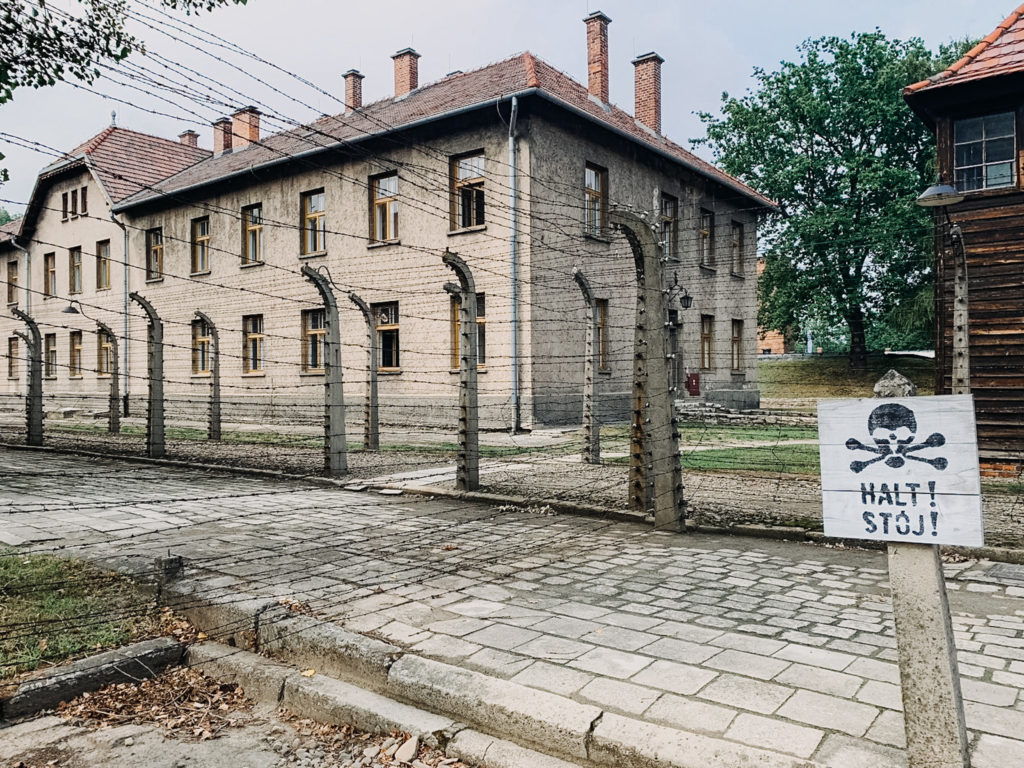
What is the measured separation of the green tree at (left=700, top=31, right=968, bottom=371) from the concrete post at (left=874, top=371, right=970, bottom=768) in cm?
3099

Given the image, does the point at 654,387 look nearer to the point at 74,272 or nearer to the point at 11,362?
the point at 74,272

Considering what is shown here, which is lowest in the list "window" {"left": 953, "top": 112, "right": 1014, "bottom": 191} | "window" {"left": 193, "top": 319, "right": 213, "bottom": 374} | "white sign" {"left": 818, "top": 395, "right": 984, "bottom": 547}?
"white sign" {"left": 818, "top": 395, "right": 984, "bottom": 547}

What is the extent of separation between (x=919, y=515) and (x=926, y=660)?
19.5 inches

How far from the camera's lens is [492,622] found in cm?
428

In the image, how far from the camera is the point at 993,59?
13367mm

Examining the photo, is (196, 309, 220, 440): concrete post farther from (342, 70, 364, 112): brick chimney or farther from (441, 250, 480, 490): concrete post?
(342, 70, 364, 112): brick chimney

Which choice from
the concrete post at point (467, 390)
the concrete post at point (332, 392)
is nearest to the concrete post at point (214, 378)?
the concrete post at point (332, 392)

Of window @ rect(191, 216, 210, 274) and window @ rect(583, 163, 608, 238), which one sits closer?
window @ rect(583, 163, 608, 238)

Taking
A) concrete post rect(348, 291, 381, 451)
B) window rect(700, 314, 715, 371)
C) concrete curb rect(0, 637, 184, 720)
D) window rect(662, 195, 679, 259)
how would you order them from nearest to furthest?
concrete curb rect(0, 637, 184, 720)
concrete post rect(348, 291, 381, 451)
window rect(662, 195, 679, 259)
window rect(700, 314, 715, 371)

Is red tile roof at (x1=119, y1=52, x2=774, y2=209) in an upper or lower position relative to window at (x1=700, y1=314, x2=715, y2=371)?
upper

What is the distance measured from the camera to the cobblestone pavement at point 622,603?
3092 millimetres

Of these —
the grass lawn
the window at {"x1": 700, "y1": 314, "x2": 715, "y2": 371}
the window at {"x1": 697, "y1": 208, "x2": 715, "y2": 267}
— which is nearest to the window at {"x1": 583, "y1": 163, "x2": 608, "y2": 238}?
the window at {"x1": 697, "y1": 208, "x2": 715, "y2": 267}

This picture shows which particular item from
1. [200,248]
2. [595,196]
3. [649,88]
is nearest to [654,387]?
[595,196]

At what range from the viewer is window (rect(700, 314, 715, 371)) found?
26719 millimetres
